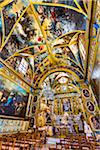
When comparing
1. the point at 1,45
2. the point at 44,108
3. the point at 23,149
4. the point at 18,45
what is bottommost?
the point at 23,149

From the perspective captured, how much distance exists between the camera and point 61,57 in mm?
11188

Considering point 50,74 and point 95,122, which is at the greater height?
point 50,74

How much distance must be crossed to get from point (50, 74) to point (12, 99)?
13.2 ft

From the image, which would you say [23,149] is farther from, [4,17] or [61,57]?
[61,57]

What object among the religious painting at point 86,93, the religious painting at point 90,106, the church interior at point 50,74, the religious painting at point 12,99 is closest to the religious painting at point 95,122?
the church interior at point 50,74

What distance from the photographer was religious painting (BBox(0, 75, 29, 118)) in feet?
26.8

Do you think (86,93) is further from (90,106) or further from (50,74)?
Result: (50,74)

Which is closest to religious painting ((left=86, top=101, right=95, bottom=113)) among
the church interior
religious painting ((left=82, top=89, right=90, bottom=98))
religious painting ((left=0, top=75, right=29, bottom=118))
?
the church interior

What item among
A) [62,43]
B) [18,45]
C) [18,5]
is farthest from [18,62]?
[18,5]

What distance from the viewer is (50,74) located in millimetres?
12078

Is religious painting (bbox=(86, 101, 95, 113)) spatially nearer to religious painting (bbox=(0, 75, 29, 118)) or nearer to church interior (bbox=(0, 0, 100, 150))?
church interior (bbox=(0, 0, 100, 150))

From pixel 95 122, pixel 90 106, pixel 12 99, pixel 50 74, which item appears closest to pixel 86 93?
pixel 90 106

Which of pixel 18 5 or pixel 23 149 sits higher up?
pixel 18 5

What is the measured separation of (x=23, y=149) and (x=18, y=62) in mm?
5786
